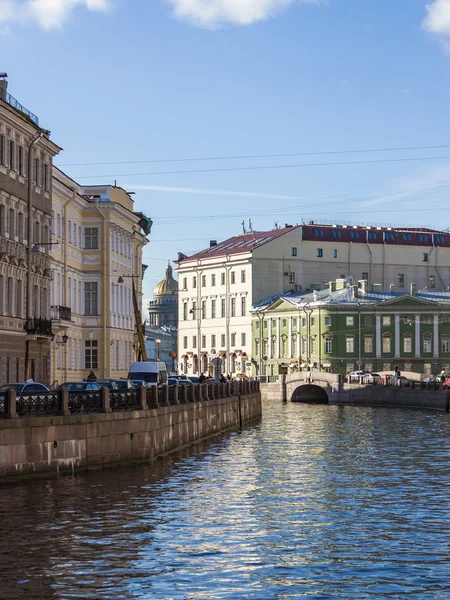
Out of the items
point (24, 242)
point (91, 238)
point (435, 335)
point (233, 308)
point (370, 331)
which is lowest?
point (435, 335)

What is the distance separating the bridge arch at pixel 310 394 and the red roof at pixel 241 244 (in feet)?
68.3

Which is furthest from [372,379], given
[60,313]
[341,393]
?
[60,313]

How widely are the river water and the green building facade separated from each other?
83300 mm

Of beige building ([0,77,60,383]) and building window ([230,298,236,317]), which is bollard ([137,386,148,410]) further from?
building window ([230,298,236,317])

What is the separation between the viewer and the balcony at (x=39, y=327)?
5488cm

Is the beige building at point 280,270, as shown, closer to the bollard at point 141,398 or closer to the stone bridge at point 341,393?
the stone bridge at point 341,393

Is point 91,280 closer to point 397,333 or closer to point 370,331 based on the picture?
point 370,331

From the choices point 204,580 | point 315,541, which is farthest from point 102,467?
point 204,580

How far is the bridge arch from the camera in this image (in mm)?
109500

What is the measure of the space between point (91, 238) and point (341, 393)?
1238 inches

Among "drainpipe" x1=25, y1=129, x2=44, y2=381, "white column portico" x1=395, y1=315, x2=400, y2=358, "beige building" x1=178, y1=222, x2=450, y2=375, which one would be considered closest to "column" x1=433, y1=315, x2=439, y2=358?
"white column portico" x1=395, y1=315, x2=400, y2=358

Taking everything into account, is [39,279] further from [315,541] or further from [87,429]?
[315,541]

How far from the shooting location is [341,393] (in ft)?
335

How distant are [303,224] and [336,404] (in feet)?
120
